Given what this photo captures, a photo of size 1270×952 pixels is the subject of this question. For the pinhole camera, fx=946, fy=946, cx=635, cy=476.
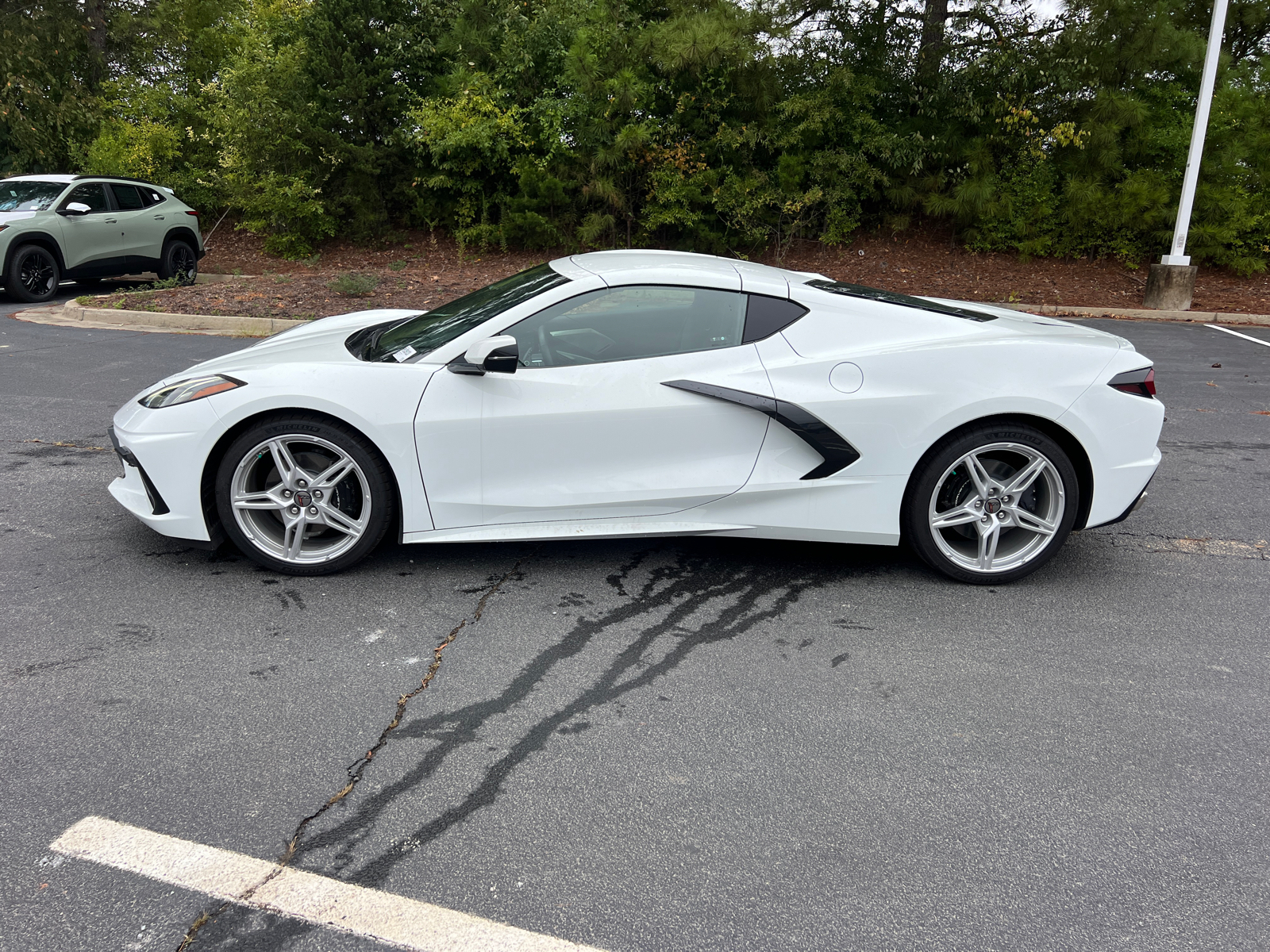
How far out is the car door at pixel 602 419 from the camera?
3830mm

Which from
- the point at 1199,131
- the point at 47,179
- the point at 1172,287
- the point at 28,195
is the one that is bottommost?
the point at 1172,287

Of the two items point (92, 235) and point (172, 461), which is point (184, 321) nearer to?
point (92, 235)

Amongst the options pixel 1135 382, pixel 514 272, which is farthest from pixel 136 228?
pixel 1135 382

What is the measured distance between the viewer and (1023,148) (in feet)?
52.1

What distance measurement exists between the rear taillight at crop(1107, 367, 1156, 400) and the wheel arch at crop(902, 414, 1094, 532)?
296 millimetres

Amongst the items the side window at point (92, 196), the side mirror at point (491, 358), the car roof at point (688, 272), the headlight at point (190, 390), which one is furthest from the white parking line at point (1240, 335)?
the side window at point (92, 196)

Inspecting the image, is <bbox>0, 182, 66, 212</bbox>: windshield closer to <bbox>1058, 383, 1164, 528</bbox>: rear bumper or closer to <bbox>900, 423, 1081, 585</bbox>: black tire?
<bbox>900, 423, 1081, 585</bbox>: black tire

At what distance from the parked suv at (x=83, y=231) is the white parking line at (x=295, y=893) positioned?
1238cm

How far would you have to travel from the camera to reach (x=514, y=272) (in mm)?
15828

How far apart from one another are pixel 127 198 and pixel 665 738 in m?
13.9

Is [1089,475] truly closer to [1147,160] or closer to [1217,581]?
[1217,581]

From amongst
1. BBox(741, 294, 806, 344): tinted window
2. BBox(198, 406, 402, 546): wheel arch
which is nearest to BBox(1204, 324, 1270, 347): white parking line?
BBox(741, 294, 806, 344): tinted window

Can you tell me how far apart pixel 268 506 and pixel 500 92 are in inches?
523

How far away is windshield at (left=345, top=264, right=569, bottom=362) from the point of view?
404 centimetres
